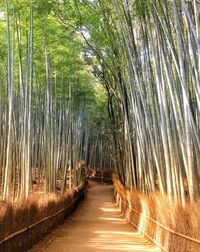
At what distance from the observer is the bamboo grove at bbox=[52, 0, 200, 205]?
17.6 feet

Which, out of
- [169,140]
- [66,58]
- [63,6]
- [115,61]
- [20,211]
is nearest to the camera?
[20,211]

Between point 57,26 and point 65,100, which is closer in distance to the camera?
point 57,26

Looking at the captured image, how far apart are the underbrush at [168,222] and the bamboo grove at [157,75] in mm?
297

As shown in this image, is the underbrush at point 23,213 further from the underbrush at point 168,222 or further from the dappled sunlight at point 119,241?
the underbrush at point 168,222

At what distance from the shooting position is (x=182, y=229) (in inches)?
198

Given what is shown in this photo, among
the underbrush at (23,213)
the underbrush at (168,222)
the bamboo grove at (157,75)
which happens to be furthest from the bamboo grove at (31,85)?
the underbrush at (168,222)

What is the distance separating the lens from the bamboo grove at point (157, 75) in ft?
17.6

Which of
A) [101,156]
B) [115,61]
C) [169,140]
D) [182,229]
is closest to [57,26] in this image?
[115,61]

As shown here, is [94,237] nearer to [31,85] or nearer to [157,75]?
[31,85]

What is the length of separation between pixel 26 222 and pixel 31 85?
282cm

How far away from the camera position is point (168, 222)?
5.70 meters

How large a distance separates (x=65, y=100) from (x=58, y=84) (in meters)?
0.93

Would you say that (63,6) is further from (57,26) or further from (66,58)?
(66,58)

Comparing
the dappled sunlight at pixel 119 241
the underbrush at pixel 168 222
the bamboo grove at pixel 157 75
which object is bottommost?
the dappled sunlight at pixel 119 241
